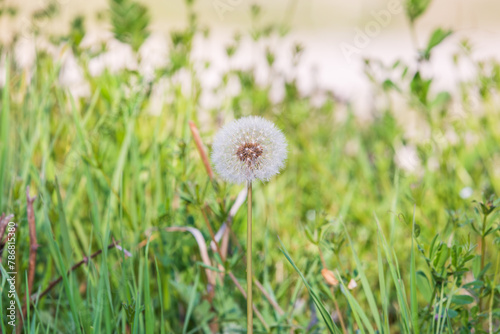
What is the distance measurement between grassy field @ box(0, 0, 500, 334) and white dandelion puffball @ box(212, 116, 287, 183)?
176 millimetres

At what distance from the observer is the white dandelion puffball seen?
0.73 m

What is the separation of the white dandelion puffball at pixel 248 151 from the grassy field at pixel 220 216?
176 mm

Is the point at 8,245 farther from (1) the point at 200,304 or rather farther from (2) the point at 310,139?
(2) the point at 310,139

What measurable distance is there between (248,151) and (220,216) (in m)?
0.26

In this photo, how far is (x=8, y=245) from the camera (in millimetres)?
1019

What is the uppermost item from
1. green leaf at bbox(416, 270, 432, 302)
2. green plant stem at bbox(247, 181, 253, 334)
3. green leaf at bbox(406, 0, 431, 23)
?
green leaf at bbox(406, 0, 431, 23)

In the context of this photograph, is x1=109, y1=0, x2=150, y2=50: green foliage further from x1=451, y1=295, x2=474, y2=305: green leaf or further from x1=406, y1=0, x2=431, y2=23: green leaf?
x1=451, y1=295, x2=474, y2=305: green leaf

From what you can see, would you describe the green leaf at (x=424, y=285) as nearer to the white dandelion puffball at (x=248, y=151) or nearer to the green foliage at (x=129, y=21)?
the white dandelion puffball at (x=248, y=151)

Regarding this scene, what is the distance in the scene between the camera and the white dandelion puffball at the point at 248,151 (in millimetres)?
729

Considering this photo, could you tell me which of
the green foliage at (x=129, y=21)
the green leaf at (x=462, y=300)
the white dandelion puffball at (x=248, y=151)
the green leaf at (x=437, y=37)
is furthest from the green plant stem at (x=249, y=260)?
the green foliage at (x=129, y=21)

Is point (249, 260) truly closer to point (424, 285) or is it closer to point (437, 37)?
point (424, 285)

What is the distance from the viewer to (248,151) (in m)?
0.73

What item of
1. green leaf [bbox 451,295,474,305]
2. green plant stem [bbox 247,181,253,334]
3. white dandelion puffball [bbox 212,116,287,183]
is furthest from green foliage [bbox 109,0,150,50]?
green leaf [bbox 451,295,474,305]

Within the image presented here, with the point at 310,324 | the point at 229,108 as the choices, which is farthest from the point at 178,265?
the point at 229,108
